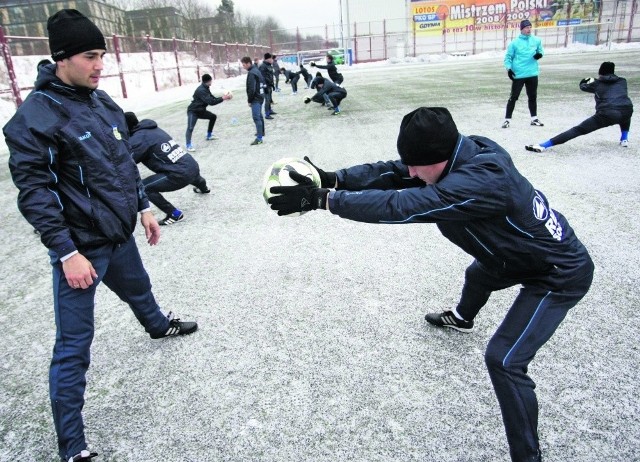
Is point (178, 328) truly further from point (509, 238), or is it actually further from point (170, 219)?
point (170, 219)

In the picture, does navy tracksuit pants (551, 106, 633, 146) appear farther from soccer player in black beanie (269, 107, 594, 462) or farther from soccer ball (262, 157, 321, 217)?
soccer ball (262, 157, 321, 217)

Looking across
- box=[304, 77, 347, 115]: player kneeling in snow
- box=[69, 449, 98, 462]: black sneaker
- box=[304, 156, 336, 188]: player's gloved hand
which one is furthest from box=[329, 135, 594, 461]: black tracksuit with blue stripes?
box=[304, 77, 347, 115]: player kneeling in snow

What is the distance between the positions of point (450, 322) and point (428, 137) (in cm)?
162

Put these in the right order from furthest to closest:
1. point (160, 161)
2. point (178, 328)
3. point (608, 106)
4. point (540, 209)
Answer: point (608, 106) < point (160, 161) < point (178, 328) < point (540, 209)

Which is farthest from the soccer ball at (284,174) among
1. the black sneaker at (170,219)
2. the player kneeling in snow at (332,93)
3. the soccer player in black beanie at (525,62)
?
the player kneeling in snow at (332,93)

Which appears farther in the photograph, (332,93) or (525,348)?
(332,93)

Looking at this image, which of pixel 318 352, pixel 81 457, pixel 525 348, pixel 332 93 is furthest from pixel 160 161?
pixel 332 93

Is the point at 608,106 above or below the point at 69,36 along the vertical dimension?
below

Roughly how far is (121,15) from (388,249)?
200ft

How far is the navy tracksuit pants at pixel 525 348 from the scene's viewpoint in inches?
72.7

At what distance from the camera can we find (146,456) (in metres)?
2.17

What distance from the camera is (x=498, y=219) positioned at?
1.87 metres

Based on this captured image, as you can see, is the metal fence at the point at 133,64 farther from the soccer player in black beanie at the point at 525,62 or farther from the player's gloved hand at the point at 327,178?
the player's gloved hand at the point at 327,178

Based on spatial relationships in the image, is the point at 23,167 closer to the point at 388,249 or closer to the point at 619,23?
the point at 388,249
